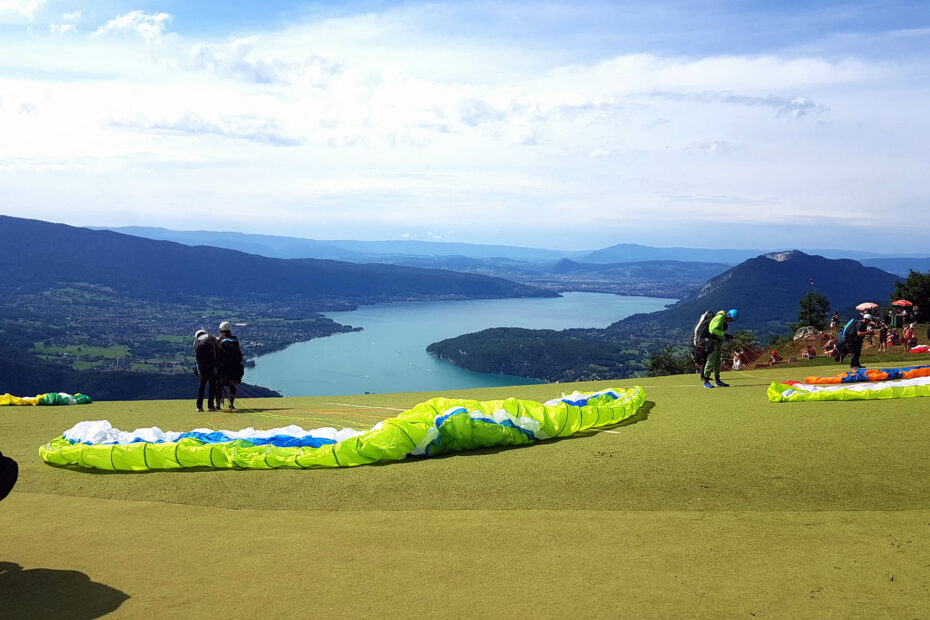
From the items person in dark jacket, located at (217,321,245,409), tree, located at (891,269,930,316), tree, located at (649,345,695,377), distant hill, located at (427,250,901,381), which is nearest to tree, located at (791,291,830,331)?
distant hill, located at (427,250,901,381)

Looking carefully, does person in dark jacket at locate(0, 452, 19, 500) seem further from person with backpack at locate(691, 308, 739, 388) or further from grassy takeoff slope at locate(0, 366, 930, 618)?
person with backpack at locate(691, 308, 739, 388)

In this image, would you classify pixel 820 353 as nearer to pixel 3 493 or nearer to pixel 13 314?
pixel 3 493

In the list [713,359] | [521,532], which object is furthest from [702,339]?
[521,532]

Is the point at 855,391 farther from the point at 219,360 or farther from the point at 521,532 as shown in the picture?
the point at 219,360

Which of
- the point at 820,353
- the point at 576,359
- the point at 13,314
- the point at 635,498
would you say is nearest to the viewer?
the point at 635,498

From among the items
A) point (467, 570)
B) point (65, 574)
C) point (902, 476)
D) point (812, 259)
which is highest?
point (812, 259)

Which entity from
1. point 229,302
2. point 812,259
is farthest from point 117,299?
point 812,259

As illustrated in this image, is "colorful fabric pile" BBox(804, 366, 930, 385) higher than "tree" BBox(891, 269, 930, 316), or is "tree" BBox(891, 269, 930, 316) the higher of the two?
"tree" BBox(891, 269, 930, 316)
